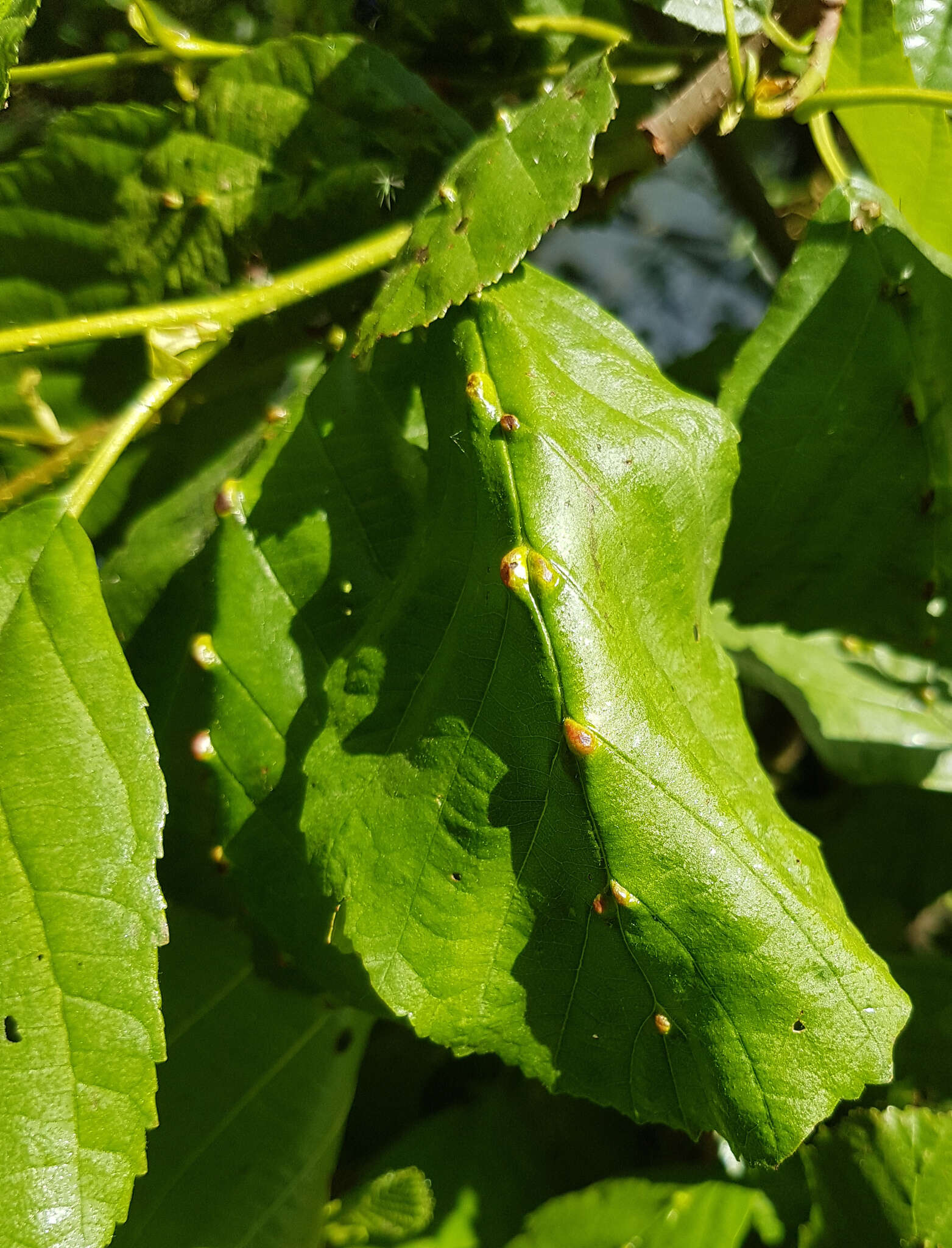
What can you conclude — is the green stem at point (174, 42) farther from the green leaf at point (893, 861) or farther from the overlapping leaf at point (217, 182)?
the green leaf at point (893, 861)

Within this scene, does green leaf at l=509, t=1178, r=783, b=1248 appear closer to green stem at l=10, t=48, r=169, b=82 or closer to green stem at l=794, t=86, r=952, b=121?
green stem at l=794, t=86, r=952, b=121

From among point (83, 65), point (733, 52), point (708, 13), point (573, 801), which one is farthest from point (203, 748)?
point (708, 13)

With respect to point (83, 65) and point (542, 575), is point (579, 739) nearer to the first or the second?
point (542, 575)

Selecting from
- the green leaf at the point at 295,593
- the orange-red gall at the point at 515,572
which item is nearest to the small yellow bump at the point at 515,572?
the orange-red gall at the point at 515,572

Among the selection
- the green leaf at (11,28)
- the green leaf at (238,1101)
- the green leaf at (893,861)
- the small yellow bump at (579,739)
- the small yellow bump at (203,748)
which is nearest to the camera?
the small yellow bump at (579,739)

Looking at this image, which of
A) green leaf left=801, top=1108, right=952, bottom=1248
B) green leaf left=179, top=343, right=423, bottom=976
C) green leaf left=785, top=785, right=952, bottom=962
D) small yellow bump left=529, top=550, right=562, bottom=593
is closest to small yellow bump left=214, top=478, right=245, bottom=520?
green leaf left=179, top=343, right=423, bottom=976

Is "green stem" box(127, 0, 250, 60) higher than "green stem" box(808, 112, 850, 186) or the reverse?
the reverse
